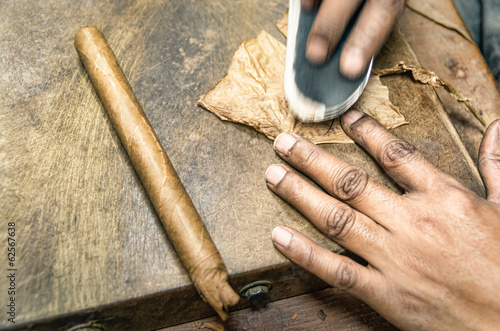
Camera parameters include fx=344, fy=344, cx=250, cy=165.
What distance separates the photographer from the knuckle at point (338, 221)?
0.80 metres

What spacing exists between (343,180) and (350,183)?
0.02 metres

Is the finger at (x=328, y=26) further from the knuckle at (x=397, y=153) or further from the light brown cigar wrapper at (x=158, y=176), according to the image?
the light brown cigar wrapper at (x=158, y=176)

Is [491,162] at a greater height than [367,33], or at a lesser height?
lesser

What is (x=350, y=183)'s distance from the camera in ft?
2.76

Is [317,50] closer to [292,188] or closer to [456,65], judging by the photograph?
[292,188]

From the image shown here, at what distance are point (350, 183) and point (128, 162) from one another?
1.84 feet

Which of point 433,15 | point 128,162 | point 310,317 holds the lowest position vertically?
point 310,317

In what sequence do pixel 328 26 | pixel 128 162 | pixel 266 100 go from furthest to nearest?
pixel 266 100
pixel 128 162
pixel 328 26

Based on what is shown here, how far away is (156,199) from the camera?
0.78m

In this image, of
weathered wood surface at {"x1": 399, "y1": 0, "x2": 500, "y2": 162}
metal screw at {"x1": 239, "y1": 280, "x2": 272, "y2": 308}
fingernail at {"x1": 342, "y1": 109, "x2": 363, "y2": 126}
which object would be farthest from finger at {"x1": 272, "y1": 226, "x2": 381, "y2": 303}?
weathered wood surface at {"x1": 399, "y1": 0, "x2": 500, "y2": 162}

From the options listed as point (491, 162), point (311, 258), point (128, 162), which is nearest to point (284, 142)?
point (311, 258)

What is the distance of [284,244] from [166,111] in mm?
492

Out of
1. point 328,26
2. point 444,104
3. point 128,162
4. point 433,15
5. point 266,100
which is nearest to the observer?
point 328,26

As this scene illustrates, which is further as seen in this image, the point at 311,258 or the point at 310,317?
the point at 310,317
